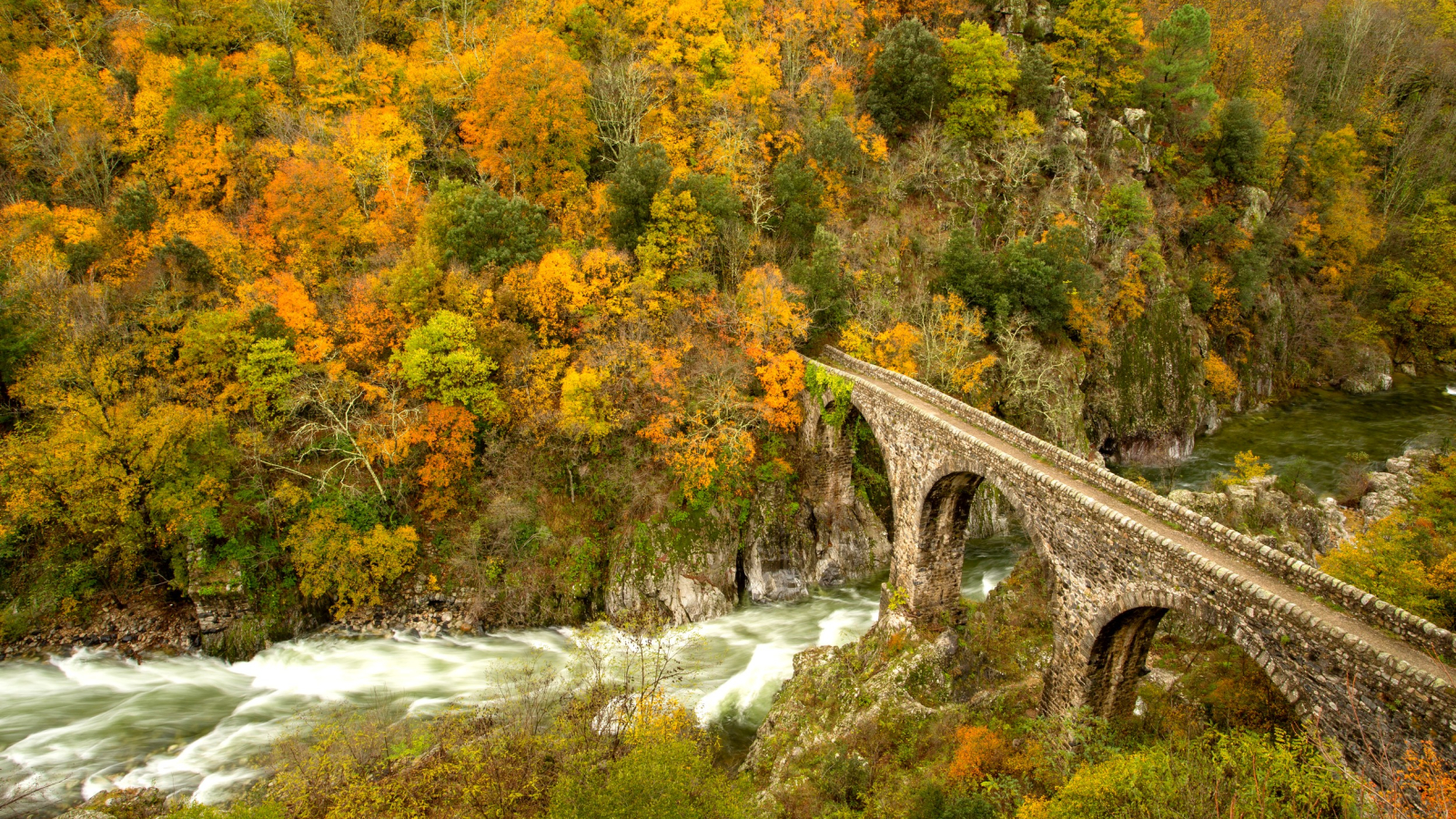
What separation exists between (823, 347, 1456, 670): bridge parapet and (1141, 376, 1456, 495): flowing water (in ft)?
63.8

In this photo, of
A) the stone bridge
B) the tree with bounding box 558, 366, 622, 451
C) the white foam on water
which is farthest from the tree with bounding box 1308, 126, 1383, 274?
the tree with bounding box 558, 366, 622, 451

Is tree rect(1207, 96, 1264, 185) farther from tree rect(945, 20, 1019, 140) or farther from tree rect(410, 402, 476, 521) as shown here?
tree rect(410, 402, 476, 521)

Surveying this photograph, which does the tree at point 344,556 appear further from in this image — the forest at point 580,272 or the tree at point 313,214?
the tree at point 313,214

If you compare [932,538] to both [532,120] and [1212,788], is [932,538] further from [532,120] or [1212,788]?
[532,120]

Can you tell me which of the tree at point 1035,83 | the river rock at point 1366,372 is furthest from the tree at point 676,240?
the river rock at point 1366,372

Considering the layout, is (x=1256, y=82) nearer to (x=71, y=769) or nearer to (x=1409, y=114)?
(x=1409, y=114)

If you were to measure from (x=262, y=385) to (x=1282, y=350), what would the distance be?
201 feet

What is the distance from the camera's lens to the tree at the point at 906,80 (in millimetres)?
36469

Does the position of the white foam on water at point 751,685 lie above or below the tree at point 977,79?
below

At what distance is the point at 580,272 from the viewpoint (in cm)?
2728

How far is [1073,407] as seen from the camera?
107 ft

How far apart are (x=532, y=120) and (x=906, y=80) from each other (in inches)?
870

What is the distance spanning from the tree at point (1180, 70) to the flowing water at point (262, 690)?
118 ft

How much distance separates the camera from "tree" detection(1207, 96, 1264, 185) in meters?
41.4
